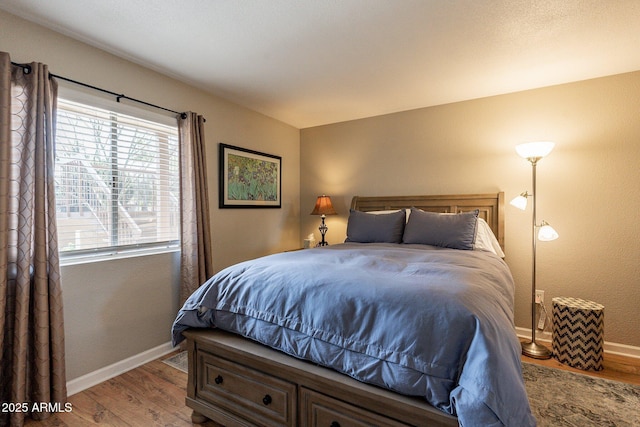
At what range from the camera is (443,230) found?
106 inches

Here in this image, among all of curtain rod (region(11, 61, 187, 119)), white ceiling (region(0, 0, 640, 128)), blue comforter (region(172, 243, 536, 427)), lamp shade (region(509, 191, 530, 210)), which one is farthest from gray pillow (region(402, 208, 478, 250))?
curtain rod (region(11, 61, 187, 119))

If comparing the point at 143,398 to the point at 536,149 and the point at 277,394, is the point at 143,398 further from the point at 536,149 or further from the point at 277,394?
the point at 536,149

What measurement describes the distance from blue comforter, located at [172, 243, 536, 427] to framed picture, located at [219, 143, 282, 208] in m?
1.61

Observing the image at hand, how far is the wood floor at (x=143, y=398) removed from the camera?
1.74 metres

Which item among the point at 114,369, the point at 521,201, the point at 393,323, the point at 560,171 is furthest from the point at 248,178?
the point at 560,171

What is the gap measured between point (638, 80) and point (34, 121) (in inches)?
175

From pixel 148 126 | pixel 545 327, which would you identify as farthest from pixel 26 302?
pixel 545 327

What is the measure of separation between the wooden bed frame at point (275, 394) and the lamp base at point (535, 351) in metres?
2.04

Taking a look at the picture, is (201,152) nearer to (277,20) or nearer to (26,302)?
(277,20)

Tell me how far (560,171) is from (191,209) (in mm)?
3379

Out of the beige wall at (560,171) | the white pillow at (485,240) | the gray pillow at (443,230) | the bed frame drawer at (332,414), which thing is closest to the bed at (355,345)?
the bed frame drawer at (332,414)

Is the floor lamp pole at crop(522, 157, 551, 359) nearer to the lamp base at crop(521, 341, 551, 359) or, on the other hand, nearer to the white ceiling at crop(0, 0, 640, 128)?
the lamp base at crop(521, 341, 551, 359)

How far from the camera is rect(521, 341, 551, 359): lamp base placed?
8.30 ft

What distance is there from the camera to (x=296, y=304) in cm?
145
